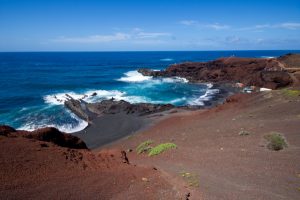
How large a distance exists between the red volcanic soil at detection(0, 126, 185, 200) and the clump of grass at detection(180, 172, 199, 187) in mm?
772

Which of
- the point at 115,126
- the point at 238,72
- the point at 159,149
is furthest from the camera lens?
the point at 238,72

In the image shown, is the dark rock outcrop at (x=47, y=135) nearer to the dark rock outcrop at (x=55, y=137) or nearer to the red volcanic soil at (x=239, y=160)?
the dark rock outcrop at (x=55, y=137)

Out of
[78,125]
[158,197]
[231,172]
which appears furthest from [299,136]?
[78,125]

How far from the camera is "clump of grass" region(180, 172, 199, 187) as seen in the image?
971 cm

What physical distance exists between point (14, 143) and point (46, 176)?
2.33m

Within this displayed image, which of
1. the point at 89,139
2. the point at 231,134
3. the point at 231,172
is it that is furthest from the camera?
the point at 89,139

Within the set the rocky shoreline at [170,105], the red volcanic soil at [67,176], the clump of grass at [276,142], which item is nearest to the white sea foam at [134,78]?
the rocky shoreline at [170,105]

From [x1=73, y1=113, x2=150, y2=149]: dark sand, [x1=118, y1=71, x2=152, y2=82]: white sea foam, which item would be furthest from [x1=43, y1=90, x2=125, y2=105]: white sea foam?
[x1=118, y1=71, x2=152, y2=82]: white sea foam

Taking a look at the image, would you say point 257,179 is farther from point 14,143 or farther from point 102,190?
point 14,143

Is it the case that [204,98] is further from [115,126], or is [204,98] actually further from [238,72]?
[238,72]

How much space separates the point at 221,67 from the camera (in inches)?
2926

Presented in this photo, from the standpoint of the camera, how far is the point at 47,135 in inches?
541

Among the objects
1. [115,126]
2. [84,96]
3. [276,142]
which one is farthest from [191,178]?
[84,96]

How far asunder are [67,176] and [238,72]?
209 ft
